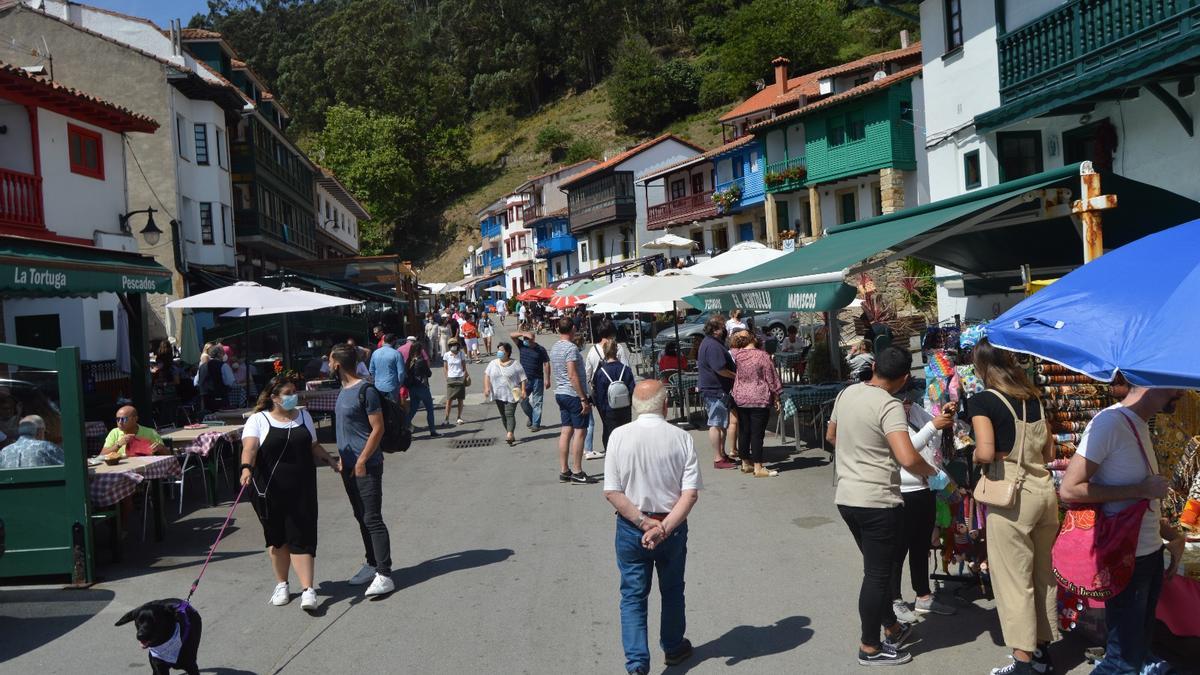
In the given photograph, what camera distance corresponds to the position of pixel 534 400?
15.4m

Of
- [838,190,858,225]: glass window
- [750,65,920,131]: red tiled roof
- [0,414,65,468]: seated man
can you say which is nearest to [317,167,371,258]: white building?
[750,65,920,131]: red tiled roof

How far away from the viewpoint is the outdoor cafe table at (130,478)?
7703 millimetres

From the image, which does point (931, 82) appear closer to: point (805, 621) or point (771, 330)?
point (771, 330)

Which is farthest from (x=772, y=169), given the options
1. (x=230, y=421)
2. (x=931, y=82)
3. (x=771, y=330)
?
(x=230, y=421)

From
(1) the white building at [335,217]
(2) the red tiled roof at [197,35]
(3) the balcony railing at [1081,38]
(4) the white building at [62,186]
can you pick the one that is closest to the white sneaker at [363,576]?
(4) the white building at [62,186]

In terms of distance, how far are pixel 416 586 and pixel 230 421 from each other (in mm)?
6786

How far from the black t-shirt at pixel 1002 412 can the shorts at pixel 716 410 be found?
20.6 ft

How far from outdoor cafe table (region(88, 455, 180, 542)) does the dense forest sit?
57734mm

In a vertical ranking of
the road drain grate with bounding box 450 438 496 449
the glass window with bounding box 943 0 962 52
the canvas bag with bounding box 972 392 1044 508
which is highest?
the glass window with bounding box 943 0 962 52

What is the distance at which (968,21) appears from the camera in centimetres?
1752

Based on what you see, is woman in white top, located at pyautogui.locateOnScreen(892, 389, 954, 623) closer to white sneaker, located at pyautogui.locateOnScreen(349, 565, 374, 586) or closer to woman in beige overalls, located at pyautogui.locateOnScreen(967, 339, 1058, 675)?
woman in beige overalls, located at pyautogui.locateOnScreen(967, 339, 1058, 675)

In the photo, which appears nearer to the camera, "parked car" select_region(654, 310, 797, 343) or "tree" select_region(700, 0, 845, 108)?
"parked car" select_region(654, 310, 797, 343)

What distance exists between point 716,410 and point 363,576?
518 cm

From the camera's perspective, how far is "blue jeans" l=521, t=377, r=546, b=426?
15250mm
